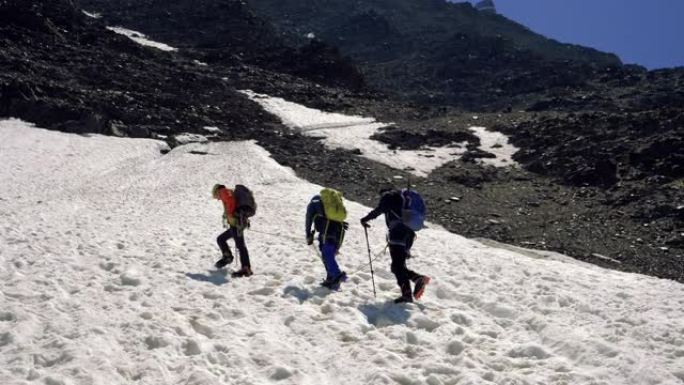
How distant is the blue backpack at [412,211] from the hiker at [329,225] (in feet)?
4.78

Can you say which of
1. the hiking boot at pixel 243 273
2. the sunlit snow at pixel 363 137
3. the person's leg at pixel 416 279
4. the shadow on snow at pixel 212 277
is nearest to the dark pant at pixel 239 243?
the hiking boot at pixel 243 273

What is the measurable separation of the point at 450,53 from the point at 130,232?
105 metres

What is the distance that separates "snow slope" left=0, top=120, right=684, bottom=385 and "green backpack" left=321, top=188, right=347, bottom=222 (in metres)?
1.50

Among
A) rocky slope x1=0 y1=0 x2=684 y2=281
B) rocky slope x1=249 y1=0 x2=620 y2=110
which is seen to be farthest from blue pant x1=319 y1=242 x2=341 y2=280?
rocky slope x1=249 y1=0 x2=620 y2=110

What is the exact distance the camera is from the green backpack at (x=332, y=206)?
1057cm

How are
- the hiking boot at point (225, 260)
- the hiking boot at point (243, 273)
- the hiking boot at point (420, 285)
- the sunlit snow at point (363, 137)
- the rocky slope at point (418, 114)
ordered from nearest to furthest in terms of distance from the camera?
the hiking boot at point (420, 285) < the hiking boot at point (243, 273) < the hiking boot at point (225, 260) < the rocky slope at point (418, 114) < the sunlit snow at point (363, 137)

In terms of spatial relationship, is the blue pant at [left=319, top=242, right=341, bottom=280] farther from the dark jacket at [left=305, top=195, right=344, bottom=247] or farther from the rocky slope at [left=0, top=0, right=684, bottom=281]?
the rocky slope at [left=0, top=0, right=684, bottom=281]

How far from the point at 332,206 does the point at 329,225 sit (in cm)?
38

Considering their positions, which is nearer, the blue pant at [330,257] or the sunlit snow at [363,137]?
the blue pant at [330,257]

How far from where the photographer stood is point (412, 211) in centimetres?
962

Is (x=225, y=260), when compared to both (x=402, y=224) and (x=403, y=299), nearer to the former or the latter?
(x=403, y=299)

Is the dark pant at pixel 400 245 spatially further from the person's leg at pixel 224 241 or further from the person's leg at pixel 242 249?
the person's leg at pixel 224 241

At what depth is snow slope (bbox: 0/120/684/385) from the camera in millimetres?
7223

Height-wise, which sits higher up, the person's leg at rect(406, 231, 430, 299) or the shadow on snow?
the person's leg at rect(406, 231, 430, 299)
